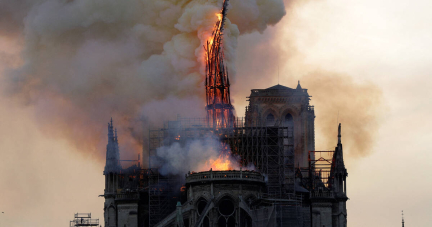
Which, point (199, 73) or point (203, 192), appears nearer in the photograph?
Result: point (203, 192)

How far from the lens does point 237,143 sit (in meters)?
145

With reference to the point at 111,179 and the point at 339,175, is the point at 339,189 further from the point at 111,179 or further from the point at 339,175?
the point at 111,179

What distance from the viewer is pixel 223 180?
13250 cm

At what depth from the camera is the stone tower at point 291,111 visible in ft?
560

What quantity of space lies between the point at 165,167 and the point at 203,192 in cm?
1216

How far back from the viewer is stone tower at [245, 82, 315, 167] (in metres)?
171

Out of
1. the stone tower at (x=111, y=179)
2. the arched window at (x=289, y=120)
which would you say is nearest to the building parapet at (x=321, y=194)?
the stone tower at (x=111, y=179)

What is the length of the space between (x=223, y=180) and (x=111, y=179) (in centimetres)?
2200

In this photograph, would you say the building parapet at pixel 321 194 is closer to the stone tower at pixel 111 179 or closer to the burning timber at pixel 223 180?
the burning timber at pixel 223 180

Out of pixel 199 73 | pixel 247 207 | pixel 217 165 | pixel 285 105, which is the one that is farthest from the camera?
pixel 285 105

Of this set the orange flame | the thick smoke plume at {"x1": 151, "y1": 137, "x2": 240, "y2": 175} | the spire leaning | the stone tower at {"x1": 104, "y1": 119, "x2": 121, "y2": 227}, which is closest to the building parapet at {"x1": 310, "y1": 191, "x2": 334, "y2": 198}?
the thick smoke plume at {"x1": 151, "y1": 137, "x2": 240, "y2": 175}

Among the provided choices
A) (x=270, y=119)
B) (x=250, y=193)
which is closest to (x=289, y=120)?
(x=270, y=119)

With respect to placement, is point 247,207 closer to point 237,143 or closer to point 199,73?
point 237,143

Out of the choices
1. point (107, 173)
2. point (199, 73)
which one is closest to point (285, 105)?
A: point (199, 73)
